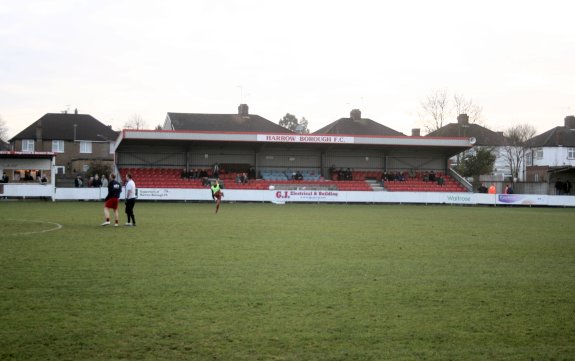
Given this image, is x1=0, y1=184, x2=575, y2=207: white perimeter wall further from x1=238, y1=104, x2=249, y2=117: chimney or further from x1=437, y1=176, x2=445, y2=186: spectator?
x1=238, y1=104, x2=249, y2=117: chimney

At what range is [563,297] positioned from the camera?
8.65m

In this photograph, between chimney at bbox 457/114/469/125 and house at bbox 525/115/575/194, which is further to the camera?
house at bbox 525/115/575/194

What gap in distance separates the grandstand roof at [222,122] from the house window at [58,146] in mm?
14512

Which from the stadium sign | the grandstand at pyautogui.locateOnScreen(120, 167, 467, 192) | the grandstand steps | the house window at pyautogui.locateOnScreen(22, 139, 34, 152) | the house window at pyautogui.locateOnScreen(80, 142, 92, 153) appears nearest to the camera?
the grandstand at pyautogui.locateOnScreen(120, 167, 467, 192)

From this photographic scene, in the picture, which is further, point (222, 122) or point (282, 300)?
point (222, 122)

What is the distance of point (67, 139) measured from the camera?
78062 mm

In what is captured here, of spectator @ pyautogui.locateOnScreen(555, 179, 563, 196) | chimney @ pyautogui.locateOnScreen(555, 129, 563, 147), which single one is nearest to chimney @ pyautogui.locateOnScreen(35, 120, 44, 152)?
spectator @ pyautogui.locateOnScreen(555, 179, 563, 196)

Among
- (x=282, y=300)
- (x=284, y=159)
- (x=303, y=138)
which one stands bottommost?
(x=282, y=300)

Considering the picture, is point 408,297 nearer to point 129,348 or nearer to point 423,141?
point 129,348

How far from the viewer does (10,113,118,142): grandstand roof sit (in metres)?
77.7

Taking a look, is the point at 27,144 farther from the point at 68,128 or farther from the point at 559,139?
the point at 559,139

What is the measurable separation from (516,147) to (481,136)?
5.24 metres

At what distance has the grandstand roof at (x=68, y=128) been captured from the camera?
77.7 metres

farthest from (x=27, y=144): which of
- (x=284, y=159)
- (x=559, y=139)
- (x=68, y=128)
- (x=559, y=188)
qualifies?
(x=559, y=139)
